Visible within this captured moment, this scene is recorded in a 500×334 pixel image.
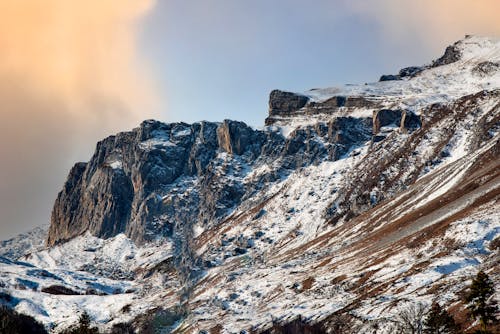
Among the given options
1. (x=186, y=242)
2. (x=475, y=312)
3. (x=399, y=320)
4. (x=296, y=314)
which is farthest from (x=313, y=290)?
(x=186, y=242)

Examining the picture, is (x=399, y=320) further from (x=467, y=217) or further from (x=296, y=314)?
(x=467, y=217)

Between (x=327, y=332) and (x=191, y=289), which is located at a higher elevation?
(x=191, y=289)

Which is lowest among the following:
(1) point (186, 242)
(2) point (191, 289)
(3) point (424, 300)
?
(3) point (424, 300)

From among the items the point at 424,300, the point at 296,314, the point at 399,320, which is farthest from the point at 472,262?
the point at 296,314

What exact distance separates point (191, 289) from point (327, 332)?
9943 centimetres

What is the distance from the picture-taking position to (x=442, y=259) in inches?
6245

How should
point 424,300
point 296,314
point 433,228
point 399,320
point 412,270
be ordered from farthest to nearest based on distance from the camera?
point 433,228, point 296,314, point 412,270, point 424,300, point 399,320

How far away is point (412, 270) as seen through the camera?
538 ft

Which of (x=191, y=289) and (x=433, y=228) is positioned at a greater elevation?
(x=191, y=289)

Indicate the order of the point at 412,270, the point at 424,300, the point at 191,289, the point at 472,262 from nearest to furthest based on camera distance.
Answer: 1. the point at 191,289
2. the point at 424,300
3. the point at 472,262
4. the point at 412,270

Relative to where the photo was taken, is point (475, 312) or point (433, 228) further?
point (433, 228)

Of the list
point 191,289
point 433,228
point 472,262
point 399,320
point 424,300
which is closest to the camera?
point 191,289

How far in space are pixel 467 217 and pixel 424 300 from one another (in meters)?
52.5

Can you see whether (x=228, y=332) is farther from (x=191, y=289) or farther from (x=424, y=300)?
(x=191, y=289)
